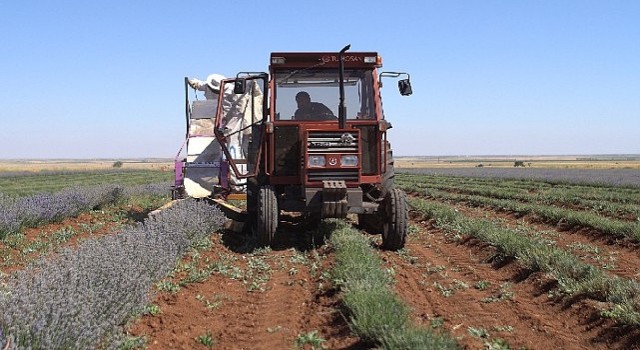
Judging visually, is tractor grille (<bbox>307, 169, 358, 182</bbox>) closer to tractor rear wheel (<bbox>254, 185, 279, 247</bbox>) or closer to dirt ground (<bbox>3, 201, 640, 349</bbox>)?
tractor rear wheel (<bbox>254, 185, 279, 247</bbox>)

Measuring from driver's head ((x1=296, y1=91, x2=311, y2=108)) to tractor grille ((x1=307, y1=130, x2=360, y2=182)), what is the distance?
2.87 ft

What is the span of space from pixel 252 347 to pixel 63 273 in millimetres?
1642

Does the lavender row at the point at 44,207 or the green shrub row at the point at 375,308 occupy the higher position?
the lavender row at the point at 44,207

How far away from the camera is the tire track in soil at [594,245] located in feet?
27.2

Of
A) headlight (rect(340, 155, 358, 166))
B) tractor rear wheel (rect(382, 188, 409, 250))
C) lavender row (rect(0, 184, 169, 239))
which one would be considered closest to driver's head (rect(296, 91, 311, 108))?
headlight (rect(340, 155, 358, 166))

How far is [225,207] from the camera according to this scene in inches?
428

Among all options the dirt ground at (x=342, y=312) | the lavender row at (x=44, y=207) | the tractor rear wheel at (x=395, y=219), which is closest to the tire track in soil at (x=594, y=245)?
the dirt ground at (x=342, y=312)

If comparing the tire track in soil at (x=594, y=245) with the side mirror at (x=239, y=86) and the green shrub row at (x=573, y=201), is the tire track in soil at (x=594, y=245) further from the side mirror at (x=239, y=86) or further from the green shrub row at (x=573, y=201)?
the side mirror at (x=239, y=86)

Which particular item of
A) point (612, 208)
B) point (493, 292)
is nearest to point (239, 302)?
point (493, 292)

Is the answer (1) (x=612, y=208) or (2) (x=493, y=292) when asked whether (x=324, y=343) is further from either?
(1) (x=612, y=208)

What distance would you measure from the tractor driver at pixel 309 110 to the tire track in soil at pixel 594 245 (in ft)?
15.2

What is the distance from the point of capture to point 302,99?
369 inches

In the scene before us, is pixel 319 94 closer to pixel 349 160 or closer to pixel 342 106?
pixel 342 106

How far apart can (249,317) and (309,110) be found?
4.58m
